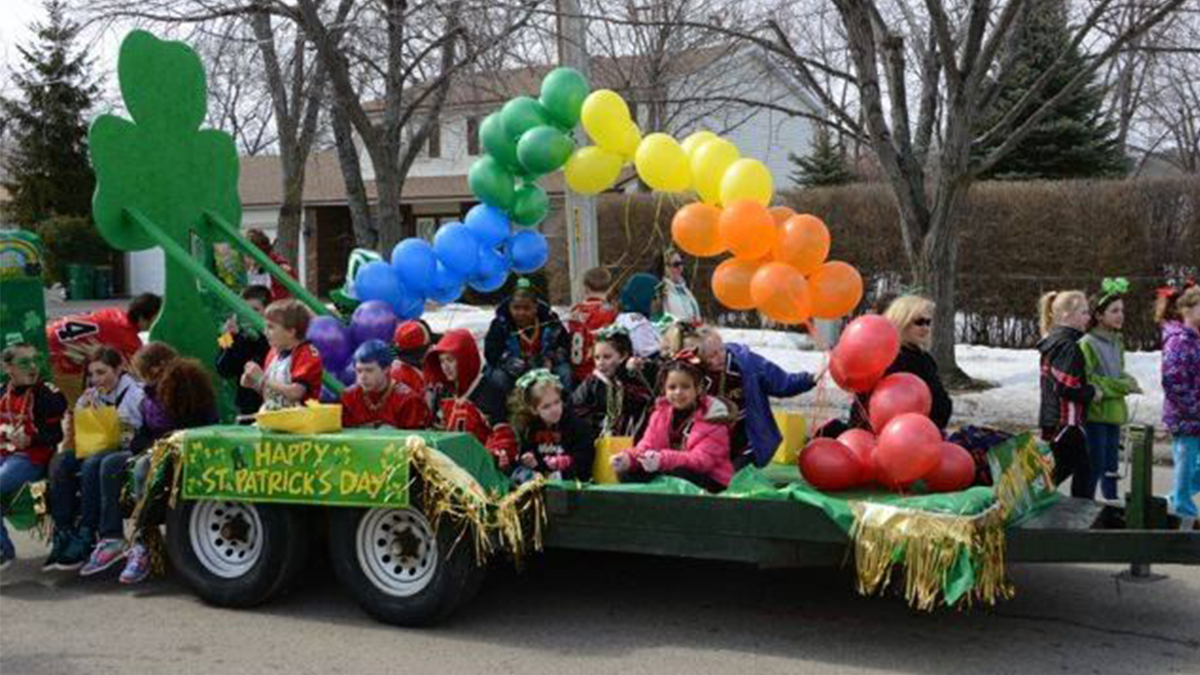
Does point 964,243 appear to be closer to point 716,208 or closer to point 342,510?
point 716,208

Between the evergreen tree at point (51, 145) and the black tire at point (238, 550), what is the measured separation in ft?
113

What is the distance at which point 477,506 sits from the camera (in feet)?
17.5

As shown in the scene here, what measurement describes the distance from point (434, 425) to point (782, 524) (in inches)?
83.7

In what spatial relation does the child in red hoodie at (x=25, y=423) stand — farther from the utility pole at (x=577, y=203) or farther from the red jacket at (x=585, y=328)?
the utility pole at (x=577, y=203)

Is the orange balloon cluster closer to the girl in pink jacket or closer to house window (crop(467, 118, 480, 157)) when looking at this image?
the girl in pink jacket

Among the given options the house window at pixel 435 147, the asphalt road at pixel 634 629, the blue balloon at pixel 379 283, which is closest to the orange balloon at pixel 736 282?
the asphalt road at pixel 634 629

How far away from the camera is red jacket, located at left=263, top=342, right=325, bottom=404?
253 inches

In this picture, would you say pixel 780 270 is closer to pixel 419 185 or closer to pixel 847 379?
pixel 847 379

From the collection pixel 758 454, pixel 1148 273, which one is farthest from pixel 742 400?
pixel 1148 273

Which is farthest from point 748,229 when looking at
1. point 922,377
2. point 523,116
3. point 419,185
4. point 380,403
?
point 419,185

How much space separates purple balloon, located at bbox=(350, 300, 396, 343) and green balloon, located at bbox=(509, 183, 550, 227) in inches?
42.6

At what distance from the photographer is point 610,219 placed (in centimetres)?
2278

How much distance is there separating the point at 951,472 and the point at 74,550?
4.56 m

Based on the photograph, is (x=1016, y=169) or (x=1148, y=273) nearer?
(x=1148, y=273)
